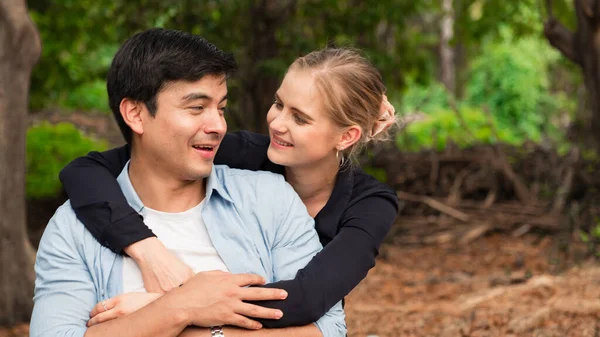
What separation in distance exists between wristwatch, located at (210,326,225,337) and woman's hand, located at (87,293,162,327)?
0.20 meters

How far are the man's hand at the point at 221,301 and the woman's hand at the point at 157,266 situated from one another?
0.29 feet

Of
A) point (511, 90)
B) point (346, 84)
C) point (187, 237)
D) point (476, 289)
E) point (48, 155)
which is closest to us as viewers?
point (187, 237)

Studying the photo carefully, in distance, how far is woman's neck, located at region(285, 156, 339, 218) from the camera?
2900 millimetres

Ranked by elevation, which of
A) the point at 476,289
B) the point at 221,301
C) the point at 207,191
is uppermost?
the point at 207,191

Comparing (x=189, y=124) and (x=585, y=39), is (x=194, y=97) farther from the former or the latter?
(x=585, y=39)

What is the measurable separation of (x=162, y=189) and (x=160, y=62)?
45 cm

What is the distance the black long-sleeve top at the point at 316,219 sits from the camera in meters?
2.37

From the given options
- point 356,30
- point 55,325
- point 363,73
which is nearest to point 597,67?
point 356,30

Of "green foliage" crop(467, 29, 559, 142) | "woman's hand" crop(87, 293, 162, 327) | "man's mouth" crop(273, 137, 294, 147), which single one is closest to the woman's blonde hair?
"man's mouth" crop(273, 137, 294, 147)

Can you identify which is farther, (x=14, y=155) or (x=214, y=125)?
(x=14, y=155)

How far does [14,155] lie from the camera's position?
4.80m

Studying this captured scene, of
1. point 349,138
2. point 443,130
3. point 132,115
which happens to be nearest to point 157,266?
point 132,115

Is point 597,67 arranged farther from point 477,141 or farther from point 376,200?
point 376,200

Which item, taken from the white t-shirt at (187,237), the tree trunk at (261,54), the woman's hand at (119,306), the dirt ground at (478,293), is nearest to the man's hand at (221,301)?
the woman's hand at (119,306)
